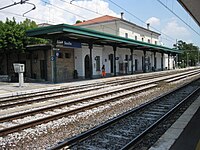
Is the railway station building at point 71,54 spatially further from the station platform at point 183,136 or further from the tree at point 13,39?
the station platform at point 183,136

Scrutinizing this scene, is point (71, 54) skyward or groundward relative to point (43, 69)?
skyward

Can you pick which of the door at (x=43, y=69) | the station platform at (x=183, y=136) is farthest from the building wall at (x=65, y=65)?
the station platform at (x=183, y=136)

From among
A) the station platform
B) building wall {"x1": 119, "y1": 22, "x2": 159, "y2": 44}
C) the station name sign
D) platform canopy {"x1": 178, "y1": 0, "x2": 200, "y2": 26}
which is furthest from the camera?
building wall {"x1": 119, "y1": 22, "x2": 159, "y2": 44}

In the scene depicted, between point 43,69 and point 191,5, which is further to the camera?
point 43,69

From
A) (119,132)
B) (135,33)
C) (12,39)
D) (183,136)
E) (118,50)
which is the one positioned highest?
(135,33)

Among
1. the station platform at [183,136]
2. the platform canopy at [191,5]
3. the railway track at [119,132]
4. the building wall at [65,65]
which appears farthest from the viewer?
the building wall at [65,65]

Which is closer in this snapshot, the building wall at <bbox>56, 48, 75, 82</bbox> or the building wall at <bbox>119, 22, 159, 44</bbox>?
the building wall at <bbox>56, 48, 75, 82</bbox>

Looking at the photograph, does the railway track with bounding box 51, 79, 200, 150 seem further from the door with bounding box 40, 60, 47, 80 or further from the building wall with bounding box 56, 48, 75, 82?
the door with bounding box 40, 60, 47, 80

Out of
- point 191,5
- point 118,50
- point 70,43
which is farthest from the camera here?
point 118,50

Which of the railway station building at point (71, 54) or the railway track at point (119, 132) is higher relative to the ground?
the railway station building at point (71, 54)

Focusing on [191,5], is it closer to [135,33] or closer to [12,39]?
[12,39]

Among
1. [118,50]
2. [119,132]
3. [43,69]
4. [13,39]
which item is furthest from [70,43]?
[119,132]

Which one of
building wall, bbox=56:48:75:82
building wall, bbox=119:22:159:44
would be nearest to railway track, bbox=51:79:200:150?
building wall, bbox=56:48:75:82

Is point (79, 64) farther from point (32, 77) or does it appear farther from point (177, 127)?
point (177, 127)
